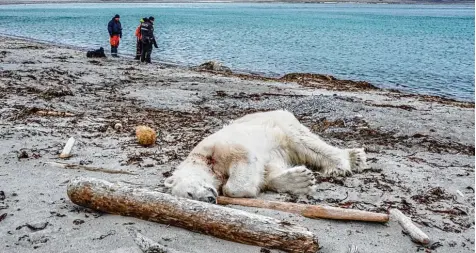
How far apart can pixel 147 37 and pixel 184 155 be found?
56.2 feet

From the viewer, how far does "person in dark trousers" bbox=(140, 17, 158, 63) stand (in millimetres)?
22516

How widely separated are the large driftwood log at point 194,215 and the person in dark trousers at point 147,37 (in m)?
18.8

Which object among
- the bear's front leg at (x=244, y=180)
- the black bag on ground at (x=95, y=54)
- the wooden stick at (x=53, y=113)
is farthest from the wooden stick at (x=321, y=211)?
the black bag on ground at (x=95, y=54)

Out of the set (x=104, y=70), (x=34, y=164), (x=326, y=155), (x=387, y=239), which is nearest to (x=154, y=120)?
(x=34, y=164)

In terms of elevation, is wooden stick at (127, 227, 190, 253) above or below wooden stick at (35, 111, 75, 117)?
above

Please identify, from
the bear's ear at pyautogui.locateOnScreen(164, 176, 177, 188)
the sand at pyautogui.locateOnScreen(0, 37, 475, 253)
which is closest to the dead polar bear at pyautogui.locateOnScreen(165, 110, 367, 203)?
the bear's ear at pyautogui.locateOnScreen(164, 176, 177, 188)

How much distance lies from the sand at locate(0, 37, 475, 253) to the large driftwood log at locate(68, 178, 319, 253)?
9cm

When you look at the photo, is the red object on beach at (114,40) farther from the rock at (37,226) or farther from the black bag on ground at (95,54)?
the rock at (37,226)

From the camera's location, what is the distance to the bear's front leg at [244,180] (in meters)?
4.99

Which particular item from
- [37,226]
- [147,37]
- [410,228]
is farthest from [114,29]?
[410,228]

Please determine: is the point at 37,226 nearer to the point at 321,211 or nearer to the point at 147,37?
the point at 321,211

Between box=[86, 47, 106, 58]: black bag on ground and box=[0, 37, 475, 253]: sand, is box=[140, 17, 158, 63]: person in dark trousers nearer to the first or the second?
box=[86, 47, 106, 58]: black bag on ground

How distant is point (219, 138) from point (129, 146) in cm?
216

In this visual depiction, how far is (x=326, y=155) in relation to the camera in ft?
20.7
